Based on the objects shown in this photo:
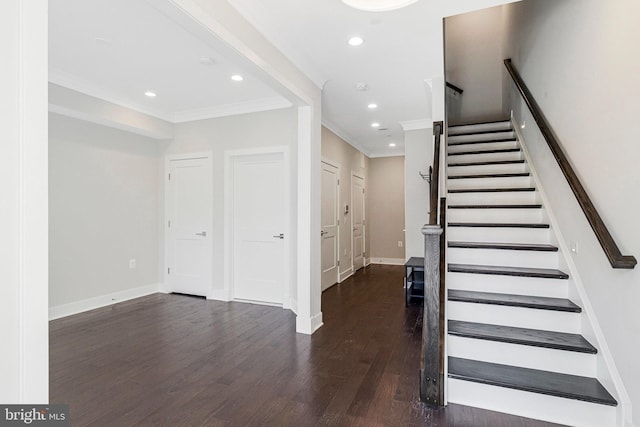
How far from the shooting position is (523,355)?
2.10 metres

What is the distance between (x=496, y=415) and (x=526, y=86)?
3293 mm

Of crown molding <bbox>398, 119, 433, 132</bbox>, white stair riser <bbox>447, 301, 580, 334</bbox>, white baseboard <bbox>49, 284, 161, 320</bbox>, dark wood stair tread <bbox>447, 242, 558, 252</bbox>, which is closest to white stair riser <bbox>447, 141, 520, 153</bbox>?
crown molding <bbox>398, 119, 433, 132</bbox>

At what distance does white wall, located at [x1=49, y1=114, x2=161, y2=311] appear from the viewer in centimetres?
374

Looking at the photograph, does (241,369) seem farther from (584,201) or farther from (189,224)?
(189,224)

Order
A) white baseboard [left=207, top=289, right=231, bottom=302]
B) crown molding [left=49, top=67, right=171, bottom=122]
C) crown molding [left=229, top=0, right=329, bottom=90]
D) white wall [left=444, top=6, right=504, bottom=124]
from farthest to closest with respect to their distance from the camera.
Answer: white wall [left=444, top=6, right=504, bottom=124] → white baseboard [left=207, top=289, right=231, bottom=302] → crown molding [left=49, top=67, right=171, bottom=122] → crown molding [left=229, top=0, right=329, bottom=90]

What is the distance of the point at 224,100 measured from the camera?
4.14 m

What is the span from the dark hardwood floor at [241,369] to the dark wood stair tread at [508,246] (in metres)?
1.03

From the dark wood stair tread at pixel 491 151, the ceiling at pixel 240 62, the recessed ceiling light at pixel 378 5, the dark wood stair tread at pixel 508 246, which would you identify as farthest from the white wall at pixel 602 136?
the recessed ceiling light at pixel 378 5

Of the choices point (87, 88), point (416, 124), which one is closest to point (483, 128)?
point (416, 124)

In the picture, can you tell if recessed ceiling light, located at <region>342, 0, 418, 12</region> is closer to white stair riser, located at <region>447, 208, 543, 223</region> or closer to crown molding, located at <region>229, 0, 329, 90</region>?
crown molding, located at <region>229, 0, 329, 90</region>

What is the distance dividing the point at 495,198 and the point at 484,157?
0.88 m
